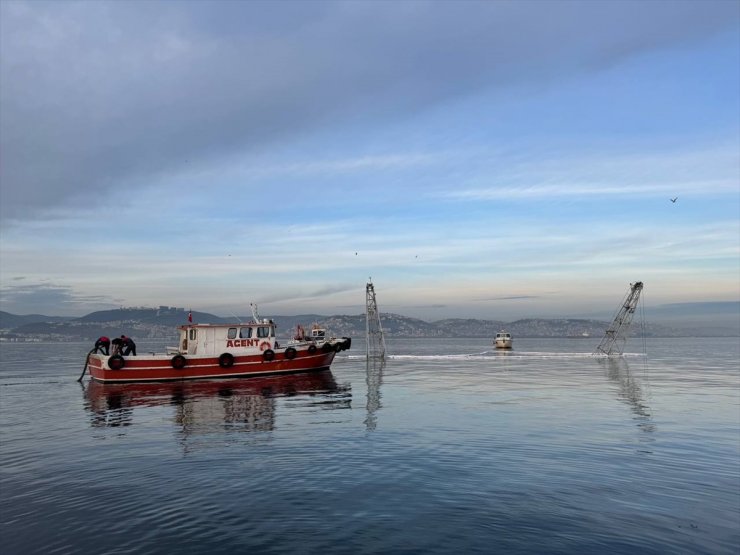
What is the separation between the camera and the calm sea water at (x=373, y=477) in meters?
11.0

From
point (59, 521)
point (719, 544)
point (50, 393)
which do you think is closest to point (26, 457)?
point (59, 521)

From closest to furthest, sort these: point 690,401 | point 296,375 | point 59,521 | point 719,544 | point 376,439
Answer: point 719,544
point 59,521
point 376,439
point 690,401
point 296,375

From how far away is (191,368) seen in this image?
150 feet

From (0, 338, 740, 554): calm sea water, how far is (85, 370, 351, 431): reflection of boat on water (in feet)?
1.22

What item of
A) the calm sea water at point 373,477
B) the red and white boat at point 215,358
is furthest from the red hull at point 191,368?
the calm sea water at point 373,477

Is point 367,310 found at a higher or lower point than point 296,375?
higher

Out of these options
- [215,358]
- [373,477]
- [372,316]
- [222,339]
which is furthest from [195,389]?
[372,316]

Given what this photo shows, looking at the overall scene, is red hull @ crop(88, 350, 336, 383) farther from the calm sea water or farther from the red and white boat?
the calm sea water

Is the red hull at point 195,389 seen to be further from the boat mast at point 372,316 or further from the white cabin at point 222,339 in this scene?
the boat mast at point 372,316

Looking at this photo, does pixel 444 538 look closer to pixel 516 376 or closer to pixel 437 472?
pixel 437 472

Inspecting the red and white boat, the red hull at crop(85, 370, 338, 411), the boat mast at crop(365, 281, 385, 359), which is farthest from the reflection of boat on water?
the boat mast at crop(365, 281, 385, 359)

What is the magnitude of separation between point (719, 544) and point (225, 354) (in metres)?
40.9

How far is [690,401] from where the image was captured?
3212 cm

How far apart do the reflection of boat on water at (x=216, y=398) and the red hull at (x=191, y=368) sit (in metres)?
0.64
